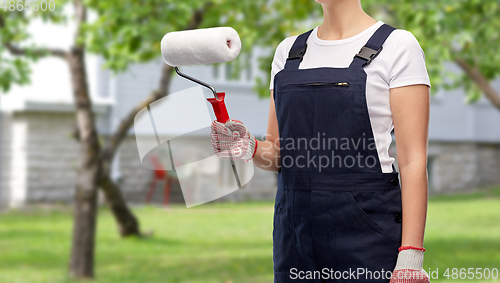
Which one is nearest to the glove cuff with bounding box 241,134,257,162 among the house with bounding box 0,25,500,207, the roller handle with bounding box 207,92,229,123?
the roller handle with bounding box 207,92,229,123

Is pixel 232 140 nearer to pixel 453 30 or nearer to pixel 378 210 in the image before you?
pixel 378 210

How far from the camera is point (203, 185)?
245 centimetres

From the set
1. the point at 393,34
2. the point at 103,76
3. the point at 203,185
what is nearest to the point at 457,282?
the point at 203,185

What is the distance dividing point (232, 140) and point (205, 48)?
0.31 m

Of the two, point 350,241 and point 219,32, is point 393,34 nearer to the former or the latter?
point 219,32

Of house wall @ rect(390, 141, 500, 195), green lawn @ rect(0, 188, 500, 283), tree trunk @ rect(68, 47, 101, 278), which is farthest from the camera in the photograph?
house wall @ rect(390, 141, 500, 195)

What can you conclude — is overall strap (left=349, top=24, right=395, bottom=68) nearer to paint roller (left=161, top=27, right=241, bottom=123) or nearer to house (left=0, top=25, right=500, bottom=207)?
paint roller (left=161, top=27, right=241, bottom=123)

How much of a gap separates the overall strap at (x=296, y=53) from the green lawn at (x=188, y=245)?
5.21 m

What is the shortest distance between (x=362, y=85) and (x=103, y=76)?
11.9 m

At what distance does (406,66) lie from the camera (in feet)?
5.72

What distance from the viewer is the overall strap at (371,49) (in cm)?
177

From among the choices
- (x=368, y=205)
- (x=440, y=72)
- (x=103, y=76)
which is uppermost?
(x=103, y=76)

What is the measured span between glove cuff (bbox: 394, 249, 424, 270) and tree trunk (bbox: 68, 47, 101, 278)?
5.25 m

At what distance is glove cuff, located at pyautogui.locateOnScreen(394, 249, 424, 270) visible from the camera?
5.69 feet
